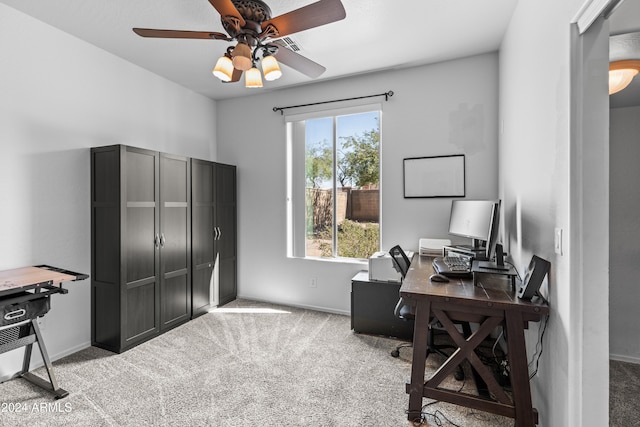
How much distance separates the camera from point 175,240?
3.24 meters

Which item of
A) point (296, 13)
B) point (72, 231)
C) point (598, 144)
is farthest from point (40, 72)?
point (598, 144)

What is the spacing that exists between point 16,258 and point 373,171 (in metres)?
3.30

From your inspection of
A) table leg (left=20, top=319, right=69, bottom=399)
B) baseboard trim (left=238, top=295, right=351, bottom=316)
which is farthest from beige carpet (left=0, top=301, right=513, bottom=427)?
baseboard trim (left=238, top=295, right=351, bottom=316)

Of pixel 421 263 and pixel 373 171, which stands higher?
pixel 373 171

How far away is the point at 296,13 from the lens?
165 cm

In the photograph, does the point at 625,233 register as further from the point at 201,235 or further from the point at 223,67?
the point at 201,235

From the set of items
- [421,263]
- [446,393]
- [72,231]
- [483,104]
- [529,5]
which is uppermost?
[529,5]

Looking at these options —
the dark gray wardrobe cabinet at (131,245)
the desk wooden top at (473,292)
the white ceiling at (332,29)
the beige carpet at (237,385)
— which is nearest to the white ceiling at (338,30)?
the white ceiling at (332,29)

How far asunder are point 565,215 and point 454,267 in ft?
3.01

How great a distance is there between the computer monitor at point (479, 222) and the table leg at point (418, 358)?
0.66 m

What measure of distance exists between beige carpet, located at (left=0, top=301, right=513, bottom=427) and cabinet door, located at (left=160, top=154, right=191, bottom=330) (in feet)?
0.99

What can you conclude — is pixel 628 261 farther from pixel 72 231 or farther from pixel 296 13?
pixel 72 231

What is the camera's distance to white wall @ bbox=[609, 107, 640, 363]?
2.41m

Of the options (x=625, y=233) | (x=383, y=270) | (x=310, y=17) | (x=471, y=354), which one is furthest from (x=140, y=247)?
(x=625, y=233)
